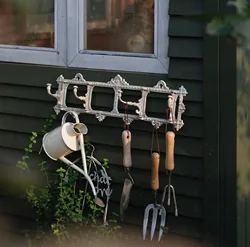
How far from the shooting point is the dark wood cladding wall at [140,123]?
3064 mm

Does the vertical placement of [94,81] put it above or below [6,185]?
A: above

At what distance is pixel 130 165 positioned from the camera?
328cm

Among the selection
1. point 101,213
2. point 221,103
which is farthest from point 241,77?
point 101,213

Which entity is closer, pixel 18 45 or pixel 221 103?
pixel 221 103

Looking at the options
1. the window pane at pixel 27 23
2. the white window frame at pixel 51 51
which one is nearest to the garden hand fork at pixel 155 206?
the white window frame at pixel 51 51

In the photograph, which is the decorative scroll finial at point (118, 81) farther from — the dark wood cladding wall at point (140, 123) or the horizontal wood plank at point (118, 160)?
the horizontal wood plank at point (118, 160)

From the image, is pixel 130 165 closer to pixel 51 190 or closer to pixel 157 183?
pixel 157 183

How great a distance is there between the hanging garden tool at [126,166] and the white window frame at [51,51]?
60cm

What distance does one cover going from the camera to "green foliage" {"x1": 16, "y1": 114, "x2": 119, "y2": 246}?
3.48 metres

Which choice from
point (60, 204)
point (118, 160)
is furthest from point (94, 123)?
point (60, 204)

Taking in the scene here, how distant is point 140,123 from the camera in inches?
129

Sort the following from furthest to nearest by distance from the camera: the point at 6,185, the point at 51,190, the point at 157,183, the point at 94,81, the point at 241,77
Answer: the point at 6,185 < the point at 51,190 < the point at 94,81 < the point at 157,183 < the point at 241,77

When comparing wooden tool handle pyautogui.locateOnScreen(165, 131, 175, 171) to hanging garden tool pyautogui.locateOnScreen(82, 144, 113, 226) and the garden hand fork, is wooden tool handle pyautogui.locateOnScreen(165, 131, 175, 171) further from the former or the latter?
hanging garden tool pyautogui.locateOnScreen(82, 144, 113, 226)

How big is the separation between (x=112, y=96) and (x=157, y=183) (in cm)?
55
